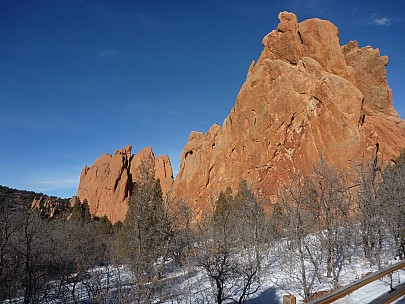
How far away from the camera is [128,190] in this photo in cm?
9369

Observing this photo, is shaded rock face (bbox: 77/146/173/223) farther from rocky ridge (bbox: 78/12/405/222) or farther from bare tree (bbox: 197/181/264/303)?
bare tree (bbox: 197/181/264/303)

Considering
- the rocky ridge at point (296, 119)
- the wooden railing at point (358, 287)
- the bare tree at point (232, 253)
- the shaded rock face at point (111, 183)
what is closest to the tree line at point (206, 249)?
the bare tree at point (232, 253)

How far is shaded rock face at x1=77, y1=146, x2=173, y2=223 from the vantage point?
89062 millimetres

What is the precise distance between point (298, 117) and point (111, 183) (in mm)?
60063

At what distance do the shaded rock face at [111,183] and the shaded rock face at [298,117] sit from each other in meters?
24.5

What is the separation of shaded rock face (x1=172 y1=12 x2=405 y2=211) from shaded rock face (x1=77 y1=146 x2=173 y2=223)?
80.3 feet

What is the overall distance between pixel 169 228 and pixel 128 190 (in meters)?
80.8

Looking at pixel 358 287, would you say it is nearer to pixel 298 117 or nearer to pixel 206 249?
pixel 206 249

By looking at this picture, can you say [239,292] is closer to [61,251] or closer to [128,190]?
[61,251]

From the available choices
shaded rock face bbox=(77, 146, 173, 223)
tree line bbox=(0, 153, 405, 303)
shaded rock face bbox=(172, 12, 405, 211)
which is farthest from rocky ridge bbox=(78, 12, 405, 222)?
tree line bbox=(0, 153, 405, 303)

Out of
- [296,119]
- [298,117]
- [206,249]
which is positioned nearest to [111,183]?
[296,119]

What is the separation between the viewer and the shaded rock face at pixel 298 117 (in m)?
50.1

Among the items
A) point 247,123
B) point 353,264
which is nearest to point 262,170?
point 247,123

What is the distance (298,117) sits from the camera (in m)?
55.8
